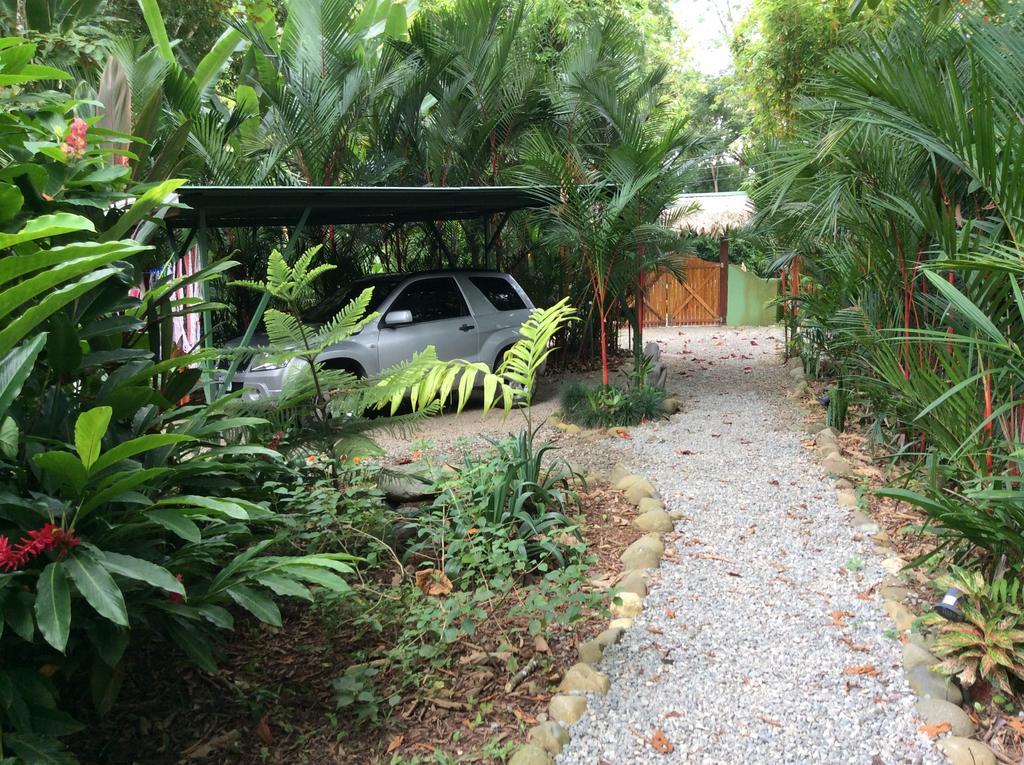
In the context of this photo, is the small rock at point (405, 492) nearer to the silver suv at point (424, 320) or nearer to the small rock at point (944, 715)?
the small rock at point (944, 715)

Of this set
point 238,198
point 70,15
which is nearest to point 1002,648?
point 238,198

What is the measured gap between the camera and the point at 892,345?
4.95 m

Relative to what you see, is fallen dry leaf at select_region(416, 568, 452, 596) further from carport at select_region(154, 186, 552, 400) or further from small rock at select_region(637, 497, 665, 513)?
small rock at select_region(637, 497, 665, 513)

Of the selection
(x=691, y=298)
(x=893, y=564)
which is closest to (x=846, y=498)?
(x=893, y=564)

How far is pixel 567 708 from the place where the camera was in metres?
3.03

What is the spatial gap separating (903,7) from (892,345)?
1.96 m

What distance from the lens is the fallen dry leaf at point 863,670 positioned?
10.7 feet

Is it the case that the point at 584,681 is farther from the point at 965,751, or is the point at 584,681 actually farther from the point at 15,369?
the point at 15,369

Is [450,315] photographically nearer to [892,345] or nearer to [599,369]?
[599,369]

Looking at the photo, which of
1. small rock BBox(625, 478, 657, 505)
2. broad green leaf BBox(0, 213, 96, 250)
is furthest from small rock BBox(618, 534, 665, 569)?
broad green leaf BBox(0, 213, 96, 250)

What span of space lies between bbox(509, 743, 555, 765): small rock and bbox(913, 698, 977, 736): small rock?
4.75 feet

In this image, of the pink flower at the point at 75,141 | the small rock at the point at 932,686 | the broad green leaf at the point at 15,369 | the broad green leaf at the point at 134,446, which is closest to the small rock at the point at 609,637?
the small rock at the point at 932,686

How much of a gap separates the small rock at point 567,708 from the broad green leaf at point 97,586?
1676mm

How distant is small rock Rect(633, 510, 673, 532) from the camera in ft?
15.9
